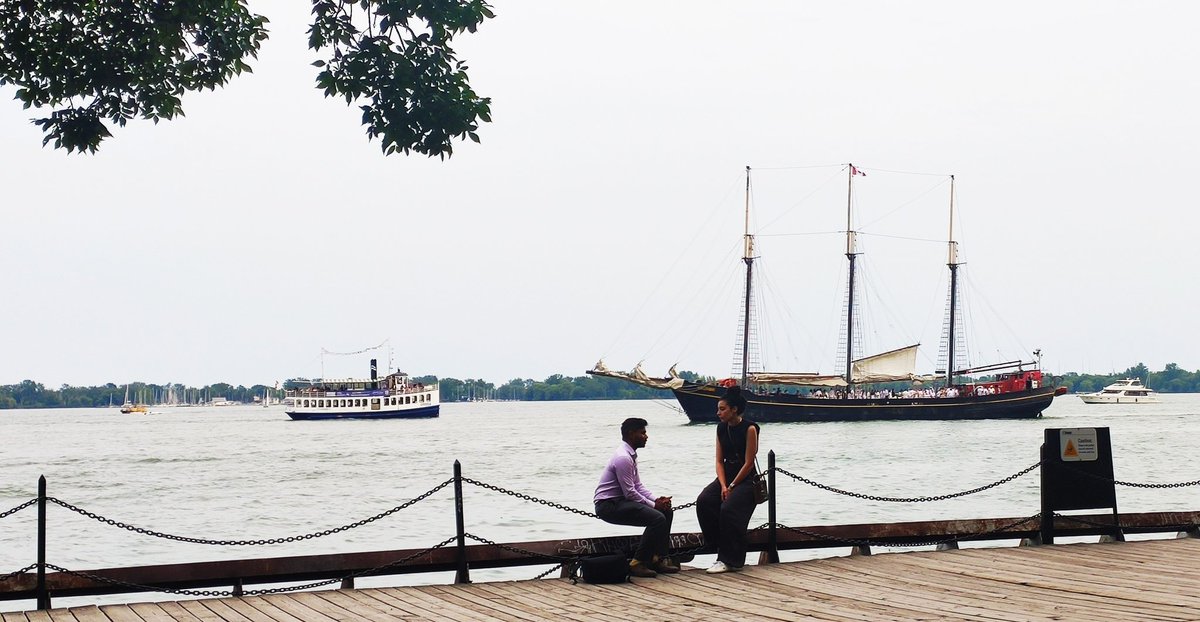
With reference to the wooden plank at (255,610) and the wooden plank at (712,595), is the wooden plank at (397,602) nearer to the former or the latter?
the wooden plank at (255,610)

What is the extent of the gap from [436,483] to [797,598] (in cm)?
3539

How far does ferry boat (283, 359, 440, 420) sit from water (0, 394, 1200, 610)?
138ft

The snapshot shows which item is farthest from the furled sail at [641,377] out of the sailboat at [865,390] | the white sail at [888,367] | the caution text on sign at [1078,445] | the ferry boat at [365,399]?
the caution text on sign at [1078,445]

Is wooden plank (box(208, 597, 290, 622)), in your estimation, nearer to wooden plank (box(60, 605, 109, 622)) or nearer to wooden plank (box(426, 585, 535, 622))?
wooden plank (box(60, 605, 109, 622))

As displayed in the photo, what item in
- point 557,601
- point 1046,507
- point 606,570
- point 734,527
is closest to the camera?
point 557,601

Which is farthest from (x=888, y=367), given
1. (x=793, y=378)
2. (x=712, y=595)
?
(x=712, y=595)

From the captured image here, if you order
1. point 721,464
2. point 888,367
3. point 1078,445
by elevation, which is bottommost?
point 721,464

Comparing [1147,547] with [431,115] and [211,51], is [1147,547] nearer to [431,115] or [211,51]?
[431,115]

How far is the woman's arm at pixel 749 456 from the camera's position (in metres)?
9.88

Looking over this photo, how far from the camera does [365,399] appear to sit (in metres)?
126

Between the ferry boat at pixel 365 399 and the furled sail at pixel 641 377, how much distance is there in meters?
47.7

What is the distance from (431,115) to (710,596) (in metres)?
5.32

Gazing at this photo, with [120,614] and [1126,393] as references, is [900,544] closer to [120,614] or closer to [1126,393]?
[120,614]

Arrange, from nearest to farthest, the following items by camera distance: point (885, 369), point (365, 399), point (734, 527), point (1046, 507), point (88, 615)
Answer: point (88, 615), point (734, 527), point (1046, 507), point (885, 369), point (365, 399)
